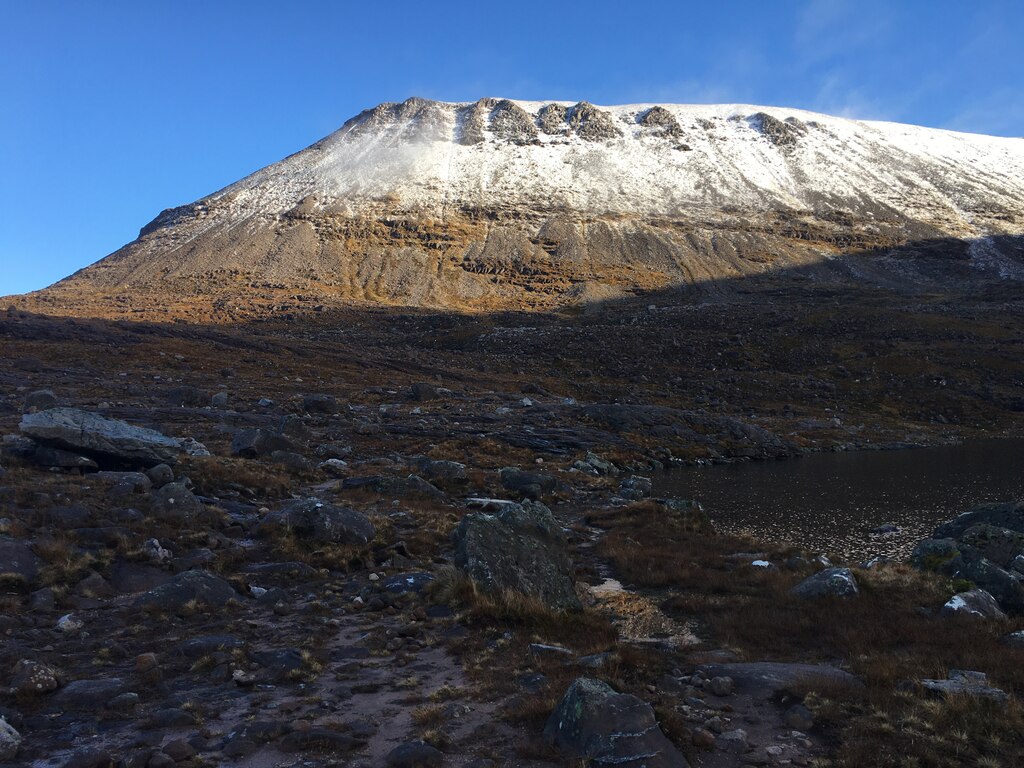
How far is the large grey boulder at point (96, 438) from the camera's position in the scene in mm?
19781

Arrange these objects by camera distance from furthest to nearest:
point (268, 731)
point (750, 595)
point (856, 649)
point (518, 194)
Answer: point (518, 194) → point (750, 595) → point (856, 649) → point (268, 731)

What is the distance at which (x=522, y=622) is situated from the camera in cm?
1232

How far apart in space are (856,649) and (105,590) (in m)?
14.2

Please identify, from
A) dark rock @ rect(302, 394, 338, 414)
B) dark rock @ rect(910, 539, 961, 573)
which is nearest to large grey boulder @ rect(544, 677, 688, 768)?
dark rock @ rect(910, 539, 961, 573)

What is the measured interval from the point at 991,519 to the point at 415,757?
2267 cm

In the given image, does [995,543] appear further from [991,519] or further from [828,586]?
[828,586]

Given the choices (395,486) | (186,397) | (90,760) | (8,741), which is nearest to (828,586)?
(90,760)

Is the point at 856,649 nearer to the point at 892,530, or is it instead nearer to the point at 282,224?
the point at 892,530

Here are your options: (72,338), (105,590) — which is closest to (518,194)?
(72,338)

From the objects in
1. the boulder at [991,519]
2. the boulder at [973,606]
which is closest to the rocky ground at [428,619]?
the boulder at [973,606]

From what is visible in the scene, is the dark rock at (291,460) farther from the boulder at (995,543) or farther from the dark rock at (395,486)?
the boulder at (995,543)

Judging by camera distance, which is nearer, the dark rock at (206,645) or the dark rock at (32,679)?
the dark rock at (32,679)

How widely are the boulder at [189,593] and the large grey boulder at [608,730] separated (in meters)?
7.70

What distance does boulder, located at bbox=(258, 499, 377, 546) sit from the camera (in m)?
16.9
